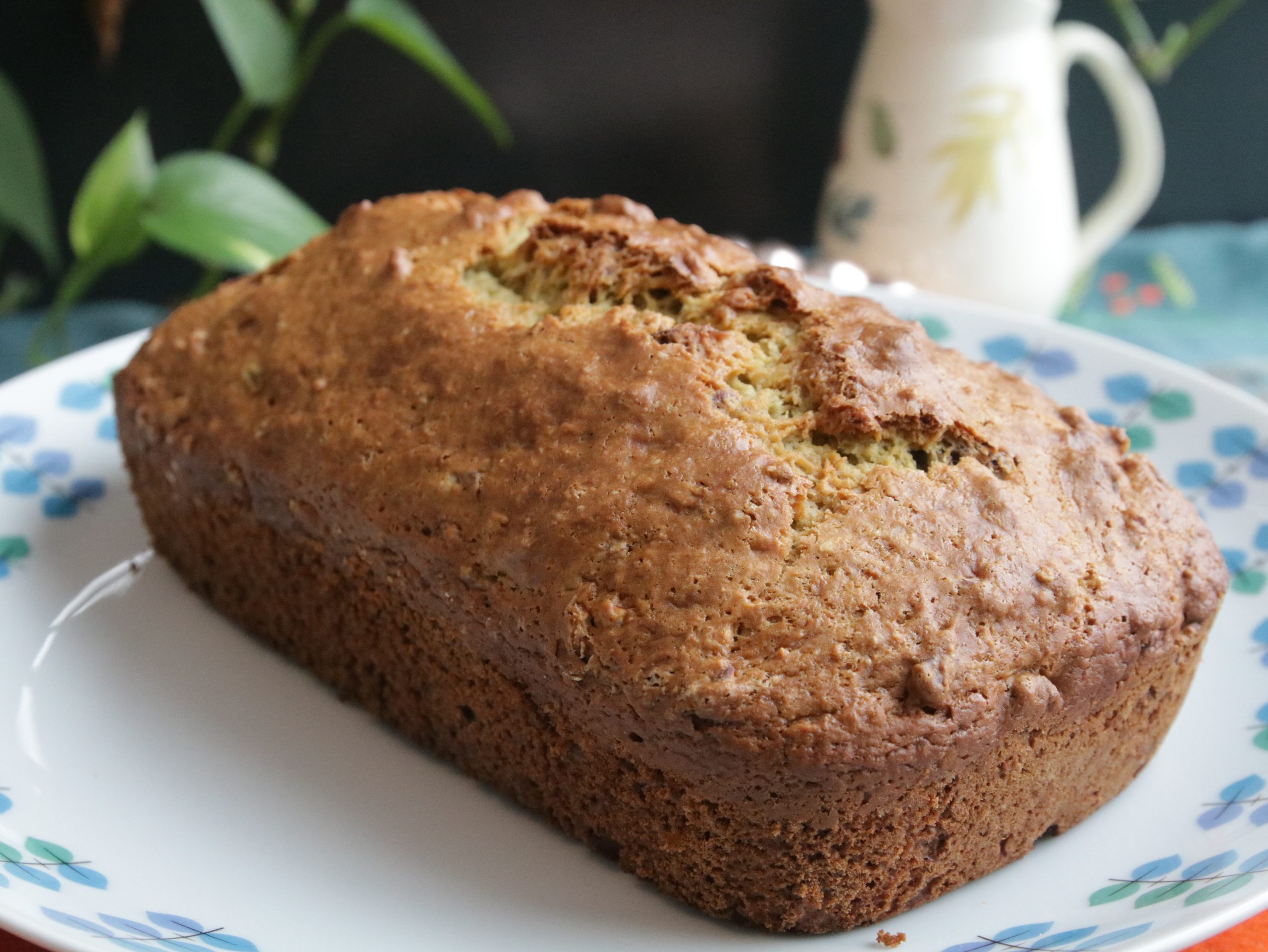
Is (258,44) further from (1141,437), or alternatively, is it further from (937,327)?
(1141,437)

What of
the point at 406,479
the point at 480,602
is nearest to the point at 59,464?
the point at 406,479

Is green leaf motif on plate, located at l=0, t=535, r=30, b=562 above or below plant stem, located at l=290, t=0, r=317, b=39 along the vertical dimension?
below

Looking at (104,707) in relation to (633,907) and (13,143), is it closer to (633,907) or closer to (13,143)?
(633,907)

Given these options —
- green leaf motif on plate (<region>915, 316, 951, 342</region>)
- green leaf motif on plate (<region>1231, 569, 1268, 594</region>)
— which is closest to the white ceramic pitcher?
green leaf motif on plate (<region>915, 316, 951, 342</region>)

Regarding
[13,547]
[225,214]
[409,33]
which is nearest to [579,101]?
[409,33]

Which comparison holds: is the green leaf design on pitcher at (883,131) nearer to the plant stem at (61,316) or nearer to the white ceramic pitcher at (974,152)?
the white ceramic pitcher at (974,152)

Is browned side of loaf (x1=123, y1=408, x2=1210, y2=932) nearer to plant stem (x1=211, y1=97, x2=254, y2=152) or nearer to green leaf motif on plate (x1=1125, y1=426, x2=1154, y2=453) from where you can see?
Result: green leaf motif on plate (x1=1125, y1=426, x2=1154, y2=453)
